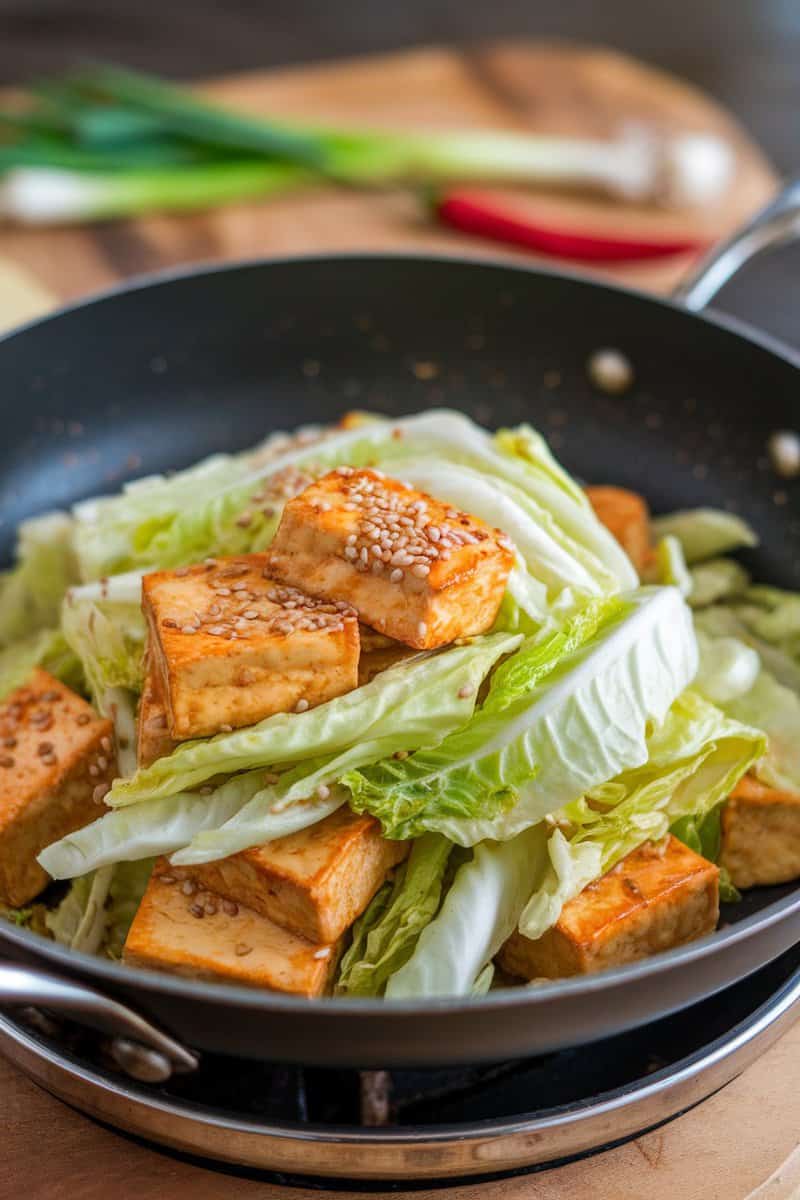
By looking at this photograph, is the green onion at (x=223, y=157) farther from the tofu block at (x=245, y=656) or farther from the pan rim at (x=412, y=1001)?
the pan rim at (x=412, y=1001)

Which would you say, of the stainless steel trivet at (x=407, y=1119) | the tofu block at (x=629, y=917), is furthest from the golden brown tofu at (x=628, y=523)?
the stainless steel trivet at (x=407, y=1119)

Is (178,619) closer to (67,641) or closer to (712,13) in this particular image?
(67,641)

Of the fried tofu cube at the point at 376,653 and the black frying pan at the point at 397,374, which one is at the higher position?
the black frying pan at the point at 397,374

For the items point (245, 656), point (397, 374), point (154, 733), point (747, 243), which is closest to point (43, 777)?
point (154, 733)

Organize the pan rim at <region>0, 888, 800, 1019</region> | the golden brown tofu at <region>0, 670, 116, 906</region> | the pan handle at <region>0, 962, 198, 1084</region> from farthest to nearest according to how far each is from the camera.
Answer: the golden brown tofu at <region>0, 670, 116, 906</region> < the pan handle at <region>0, 962, 198, 1084</region> < the pan rim at <region>0, 888, 800, 1019</region>

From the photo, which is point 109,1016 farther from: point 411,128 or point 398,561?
point 411,128

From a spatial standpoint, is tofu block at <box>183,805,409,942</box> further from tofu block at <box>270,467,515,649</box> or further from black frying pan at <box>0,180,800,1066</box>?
black frying pan at <box>0,180,800,1066</box>

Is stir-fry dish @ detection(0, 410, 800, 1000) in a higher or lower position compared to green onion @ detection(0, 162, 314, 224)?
lower

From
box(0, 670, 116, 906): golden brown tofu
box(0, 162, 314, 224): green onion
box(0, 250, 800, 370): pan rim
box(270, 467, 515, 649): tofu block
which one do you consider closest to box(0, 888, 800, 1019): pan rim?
box(0, 670, 116, 906): golden brown tofu
